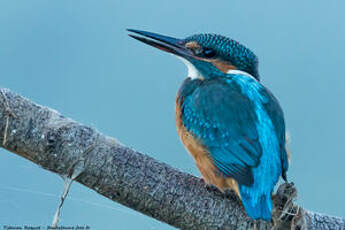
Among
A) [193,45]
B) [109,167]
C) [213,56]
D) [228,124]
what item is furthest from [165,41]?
[109,167]

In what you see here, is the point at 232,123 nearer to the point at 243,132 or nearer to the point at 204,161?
the point at 243,132

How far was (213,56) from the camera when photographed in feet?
7.79

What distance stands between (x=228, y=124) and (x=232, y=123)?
18mm

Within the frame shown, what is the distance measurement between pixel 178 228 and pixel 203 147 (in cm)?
49

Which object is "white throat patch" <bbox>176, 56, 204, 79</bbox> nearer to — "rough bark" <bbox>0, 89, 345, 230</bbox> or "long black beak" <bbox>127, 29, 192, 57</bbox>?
"long black beak" <bbox>127, 29, 192, 57</bbox>

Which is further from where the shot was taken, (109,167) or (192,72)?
(192,72)

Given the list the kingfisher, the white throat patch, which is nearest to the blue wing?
the kingfisher

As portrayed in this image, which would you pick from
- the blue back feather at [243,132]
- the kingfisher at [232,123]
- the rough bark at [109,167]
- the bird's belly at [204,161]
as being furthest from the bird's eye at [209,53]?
the rough bark at [109,167]

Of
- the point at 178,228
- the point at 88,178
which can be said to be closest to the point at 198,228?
→ the point at 178,228

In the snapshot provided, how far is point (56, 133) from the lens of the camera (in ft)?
5.03

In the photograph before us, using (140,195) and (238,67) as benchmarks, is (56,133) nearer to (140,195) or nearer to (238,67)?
(140,195)

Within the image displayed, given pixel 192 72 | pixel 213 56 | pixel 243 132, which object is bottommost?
pixel 243 132

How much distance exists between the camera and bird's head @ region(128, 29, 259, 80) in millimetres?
2350

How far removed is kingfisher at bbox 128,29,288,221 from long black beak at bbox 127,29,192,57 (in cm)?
3
